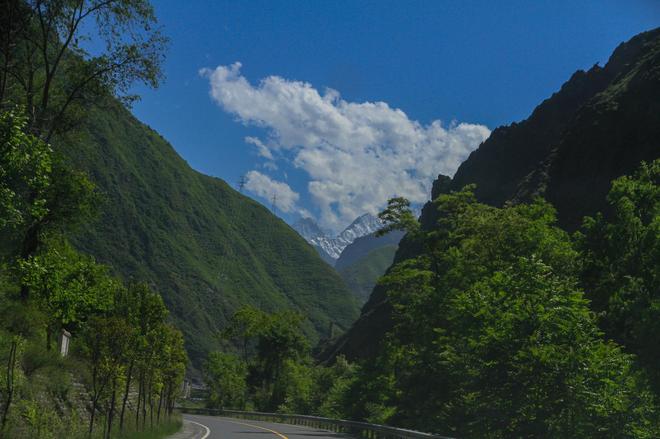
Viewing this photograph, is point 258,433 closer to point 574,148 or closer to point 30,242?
point 30,242

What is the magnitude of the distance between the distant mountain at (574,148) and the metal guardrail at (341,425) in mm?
29461

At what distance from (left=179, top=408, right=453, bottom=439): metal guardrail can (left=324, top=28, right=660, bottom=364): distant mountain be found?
2946 centimetres

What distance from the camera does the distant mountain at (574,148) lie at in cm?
7369

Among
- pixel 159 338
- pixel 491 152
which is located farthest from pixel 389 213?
pixel 491 152

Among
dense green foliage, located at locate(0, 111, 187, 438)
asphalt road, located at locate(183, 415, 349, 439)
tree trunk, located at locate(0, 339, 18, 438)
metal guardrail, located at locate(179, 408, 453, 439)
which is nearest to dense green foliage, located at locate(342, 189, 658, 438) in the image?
metal guardrail, located at locate(179, 408, 453, 439)

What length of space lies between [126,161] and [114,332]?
599 ft

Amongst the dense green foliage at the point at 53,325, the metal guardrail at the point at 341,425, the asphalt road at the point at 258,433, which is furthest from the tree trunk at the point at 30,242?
the metal guardrail at the point at 341,425

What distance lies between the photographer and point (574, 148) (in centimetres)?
8538

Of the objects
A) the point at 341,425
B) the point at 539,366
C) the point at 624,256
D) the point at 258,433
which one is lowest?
the point at 258,433

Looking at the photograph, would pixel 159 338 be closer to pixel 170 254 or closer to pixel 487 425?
pixel 487 425

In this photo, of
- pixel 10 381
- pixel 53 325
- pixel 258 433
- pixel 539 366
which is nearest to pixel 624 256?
pixel 539 366

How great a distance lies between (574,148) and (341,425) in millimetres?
59251

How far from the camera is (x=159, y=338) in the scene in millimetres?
29672

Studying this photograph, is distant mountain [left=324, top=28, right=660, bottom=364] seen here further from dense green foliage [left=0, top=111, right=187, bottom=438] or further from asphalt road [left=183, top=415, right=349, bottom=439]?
dense green foliage [left=0, top=111, right=187, bottom=438]
